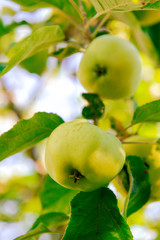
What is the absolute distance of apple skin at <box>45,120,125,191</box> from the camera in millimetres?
787

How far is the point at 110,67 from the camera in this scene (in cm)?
106

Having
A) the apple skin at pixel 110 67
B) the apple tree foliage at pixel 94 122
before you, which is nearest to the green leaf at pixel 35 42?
the apple tree foliage at pixel 94 122

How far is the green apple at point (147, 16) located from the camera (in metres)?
1.41

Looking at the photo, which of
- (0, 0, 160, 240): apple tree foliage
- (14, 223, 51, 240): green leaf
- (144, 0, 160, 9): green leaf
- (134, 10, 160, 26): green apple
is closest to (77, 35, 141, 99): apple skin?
(0, 0, 160, 240): apple tree foliage

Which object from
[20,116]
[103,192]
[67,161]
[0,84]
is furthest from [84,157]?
[0,84]

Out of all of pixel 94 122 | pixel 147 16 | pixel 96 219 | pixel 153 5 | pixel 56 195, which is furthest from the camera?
pixel 147 16

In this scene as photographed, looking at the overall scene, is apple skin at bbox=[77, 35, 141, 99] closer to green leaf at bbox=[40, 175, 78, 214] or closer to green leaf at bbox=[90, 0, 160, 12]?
green leaf at bbox=[90, 0, 160, 12]

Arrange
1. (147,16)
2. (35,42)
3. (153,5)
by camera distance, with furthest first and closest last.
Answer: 1. (147,16)
2. (35,42)
3. (153,5)

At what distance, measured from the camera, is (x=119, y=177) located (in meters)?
0.96

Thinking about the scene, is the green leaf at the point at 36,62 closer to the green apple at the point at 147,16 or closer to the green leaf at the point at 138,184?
the green apple at the point at 147,16

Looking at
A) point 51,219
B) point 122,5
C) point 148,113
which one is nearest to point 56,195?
point 51,219

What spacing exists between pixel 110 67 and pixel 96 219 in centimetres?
46

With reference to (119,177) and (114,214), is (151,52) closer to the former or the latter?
(119,177)

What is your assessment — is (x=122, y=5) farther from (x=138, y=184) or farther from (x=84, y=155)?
(x=138, y=184)
